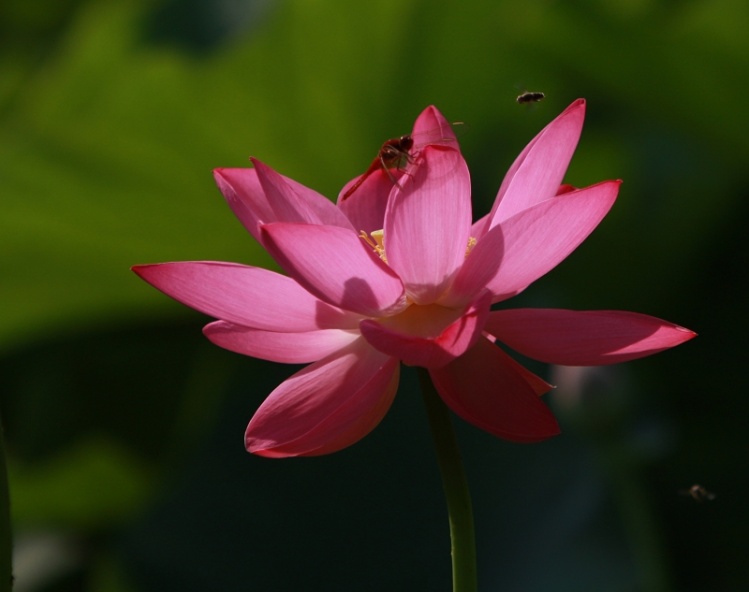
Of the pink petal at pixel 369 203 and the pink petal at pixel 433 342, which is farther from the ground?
the pink petal at pixel 369 203

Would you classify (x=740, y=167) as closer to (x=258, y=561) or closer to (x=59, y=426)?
(x=258, y=561)

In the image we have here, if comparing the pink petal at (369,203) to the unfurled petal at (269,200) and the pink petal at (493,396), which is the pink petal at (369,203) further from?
the pink petal at (493,396)

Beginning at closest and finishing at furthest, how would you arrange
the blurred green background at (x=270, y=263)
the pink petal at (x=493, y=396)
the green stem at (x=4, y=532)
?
the green stem at (x=4, y=532), the pink petal at (x=493, y=396), the blurred green background at (x=270, y=263)

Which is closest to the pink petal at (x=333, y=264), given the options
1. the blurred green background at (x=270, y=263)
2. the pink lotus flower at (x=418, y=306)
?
the pink lotus flower at (x=418, y=306)

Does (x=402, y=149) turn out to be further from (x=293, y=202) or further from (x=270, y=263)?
(x=270, y=263)

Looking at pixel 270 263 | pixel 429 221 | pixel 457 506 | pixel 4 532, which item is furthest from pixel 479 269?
pixel 270 263

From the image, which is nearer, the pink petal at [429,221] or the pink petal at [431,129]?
the pink petal at [429,221]

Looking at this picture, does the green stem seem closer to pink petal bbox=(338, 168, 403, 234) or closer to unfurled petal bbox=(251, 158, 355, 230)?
unfurled petal bbox=(251, 158, 355, 230)
